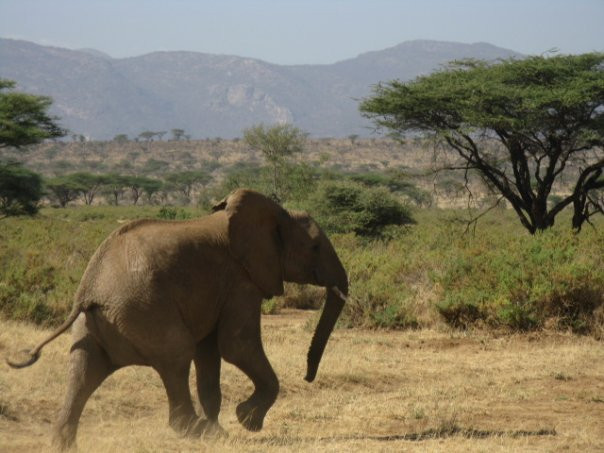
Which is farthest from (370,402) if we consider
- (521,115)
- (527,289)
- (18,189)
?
(18,189)

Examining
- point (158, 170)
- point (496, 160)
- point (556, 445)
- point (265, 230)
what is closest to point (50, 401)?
point (265, 230)

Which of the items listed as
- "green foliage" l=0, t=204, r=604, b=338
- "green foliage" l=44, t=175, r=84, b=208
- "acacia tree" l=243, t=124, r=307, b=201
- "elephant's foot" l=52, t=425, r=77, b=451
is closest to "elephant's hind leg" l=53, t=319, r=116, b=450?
"elephant's foot" l=52, t=425, r=77, b=451

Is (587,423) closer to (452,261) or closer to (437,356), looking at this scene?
(437,356)

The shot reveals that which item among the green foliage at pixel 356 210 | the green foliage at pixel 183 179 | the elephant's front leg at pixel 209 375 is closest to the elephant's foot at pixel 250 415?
the elephant's front leg at pixel 209 375

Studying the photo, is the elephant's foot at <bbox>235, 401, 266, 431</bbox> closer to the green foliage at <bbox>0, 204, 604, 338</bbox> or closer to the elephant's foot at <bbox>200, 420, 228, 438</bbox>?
the elephant's foot at <bbox>200, 420, 228, 438</bbox>

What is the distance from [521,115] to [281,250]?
1682cm

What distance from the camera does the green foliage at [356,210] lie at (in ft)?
95.5

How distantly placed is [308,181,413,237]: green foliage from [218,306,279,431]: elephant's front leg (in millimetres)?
20828

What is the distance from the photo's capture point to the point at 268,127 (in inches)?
1880

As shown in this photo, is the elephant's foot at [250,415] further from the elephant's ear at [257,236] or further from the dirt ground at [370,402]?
the elephant's ear at [257,236]

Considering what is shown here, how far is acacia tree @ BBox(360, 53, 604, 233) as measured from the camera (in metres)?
23.6

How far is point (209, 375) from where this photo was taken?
8.38 meters

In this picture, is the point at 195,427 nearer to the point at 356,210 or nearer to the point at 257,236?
the point at 257,236

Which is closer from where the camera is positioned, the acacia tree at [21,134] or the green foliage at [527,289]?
the green foliage at [527,289]
